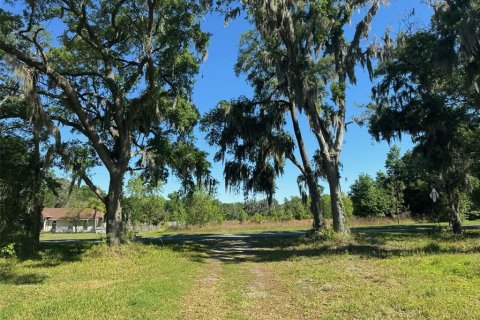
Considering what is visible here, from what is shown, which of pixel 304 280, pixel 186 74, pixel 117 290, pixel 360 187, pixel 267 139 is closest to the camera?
pixel 117 290

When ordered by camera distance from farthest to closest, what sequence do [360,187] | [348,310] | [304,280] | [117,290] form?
[360,187], [304,280], [117,290], [348,310]

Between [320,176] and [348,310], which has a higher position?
[320,176]

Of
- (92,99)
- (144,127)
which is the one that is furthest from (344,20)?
(92,99)

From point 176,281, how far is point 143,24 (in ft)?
32.8

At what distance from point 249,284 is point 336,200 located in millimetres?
9901

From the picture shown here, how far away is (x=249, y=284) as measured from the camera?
388 inches

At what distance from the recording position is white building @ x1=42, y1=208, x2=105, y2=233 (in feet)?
209

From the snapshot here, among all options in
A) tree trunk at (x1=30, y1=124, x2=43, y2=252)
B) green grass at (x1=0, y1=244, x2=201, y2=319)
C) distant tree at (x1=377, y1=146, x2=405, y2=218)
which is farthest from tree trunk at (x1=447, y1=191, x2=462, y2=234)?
distant tree at (x1=377, y1=146, x2=405, y2=218)

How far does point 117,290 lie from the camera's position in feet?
29.8

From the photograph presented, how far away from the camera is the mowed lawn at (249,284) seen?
6988mm

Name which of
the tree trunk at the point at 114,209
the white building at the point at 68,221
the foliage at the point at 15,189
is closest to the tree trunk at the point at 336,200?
the tree trunk at the point at 114,209

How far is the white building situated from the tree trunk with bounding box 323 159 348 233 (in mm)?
50923

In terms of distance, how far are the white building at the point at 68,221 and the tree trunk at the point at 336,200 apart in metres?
50.9

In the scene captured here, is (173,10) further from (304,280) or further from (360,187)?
(360,187)
